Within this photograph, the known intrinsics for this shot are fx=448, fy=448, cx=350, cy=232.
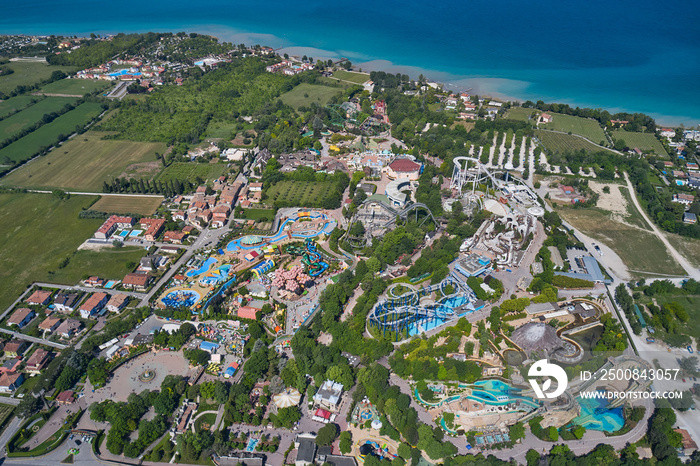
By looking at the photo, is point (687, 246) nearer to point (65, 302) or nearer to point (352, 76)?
point (65, 302)

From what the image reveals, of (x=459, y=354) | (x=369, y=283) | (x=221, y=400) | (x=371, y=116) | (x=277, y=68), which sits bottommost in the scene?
(x=221, y=400)

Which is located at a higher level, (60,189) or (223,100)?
(223,100)

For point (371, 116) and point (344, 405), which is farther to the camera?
point (371, 116)

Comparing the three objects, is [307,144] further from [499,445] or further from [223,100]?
[499,445]

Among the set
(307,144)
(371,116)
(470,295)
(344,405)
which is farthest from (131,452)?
(371,116)

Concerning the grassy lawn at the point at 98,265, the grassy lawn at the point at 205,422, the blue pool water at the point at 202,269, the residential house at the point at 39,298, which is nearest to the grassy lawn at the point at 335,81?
the blue pool water at the point at 202,269

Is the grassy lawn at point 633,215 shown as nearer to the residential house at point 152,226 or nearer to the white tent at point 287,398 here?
the white tent at point 287,398

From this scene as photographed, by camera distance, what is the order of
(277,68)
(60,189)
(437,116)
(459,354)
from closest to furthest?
(459,354)
(60,189)
(437,116)
(277,68)

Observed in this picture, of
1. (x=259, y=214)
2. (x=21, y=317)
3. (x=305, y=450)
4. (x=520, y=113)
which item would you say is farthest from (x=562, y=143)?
(x=21, y=317)
